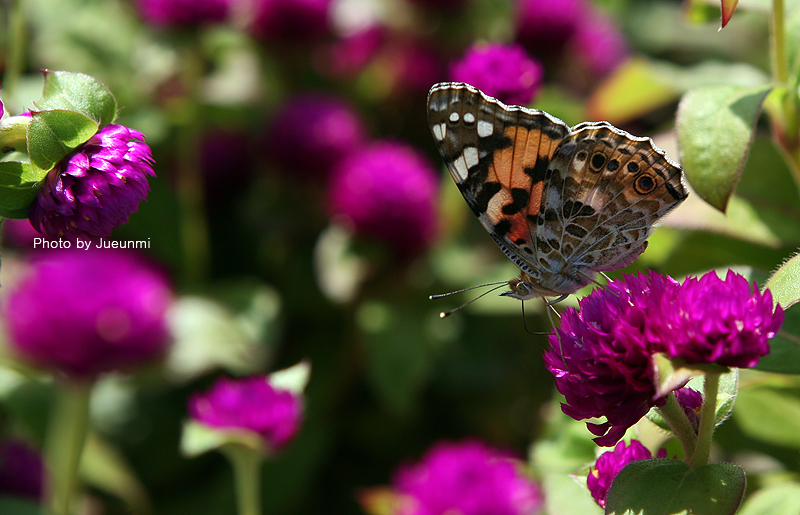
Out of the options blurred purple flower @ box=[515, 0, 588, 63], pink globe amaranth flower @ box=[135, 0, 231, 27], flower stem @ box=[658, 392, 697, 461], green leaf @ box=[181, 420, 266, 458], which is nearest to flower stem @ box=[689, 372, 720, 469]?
flower stem @ box=[658, 392, 697, 461]

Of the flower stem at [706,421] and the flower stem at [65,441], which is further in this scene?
the flower stem at [65,441]

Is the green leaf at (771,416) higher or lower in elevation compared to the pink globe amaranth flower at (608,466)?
lower

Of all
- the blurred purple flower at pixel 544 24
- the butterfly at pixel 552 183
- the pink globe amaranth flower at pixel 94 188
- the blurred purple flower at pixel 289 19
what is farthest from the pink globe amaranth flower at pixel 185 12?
the pink globe amaranth flower at pixel 94 188

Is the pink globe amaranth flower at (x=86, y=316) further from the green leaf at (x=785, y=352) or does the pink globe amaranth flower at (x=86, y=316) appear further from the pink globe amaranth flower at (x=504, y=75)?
the green leaf at (x=785, y=352)

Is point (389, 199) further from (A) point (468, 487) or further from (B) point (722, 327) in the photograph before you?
(B) point (722, 327)

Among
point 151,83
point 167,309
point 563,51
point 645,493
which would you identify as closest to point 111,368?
point 167,309

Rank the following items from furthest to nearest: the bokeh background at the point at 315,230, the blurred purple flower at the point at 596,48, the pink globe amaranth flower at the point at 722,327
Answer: the blurred purple flower at the point at 596,48 < the bokeh background at the point at 315,230 < the pink globe amaranth flower at the point at 722,327
